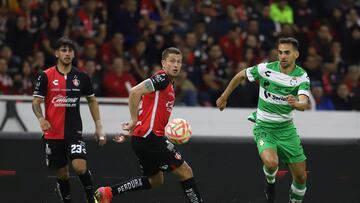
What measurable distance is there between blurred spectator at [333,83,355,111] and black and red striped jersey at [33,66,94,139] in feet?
24.8

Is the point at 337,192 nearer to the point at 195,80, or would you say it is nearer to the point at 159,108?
the point at 159,108

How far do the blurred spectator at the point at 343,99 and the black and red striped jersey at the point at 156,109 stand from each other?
7227 millimetres

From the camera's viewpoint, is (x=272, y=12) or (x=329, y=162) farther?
(x=272, y=12)

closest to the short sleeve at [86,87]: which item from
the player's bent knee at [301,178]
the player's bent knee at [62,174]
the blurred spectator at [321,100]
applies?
the player's bent knee at [62,174]

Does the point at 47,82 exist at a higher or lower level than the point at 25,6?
lower

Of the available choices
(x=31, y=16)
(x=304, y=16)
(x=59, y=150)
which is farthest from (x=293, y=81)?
(x=304, y=16)

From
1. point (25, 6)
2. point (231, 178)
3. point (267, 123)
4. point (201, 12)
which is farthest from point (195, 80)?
point (267, 123)

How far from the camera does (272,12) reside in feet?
66.8

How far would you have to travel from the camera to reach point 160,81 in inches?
442

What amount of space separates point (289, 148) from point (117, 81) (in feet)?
19.1

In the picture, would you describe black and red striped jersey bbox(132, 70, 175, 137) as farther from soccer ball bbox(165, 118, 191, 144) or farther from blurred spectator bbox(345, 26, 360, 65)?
blurred spectator bbox(345, 26, 360, 65)

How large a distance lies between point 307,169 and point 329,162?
0.33m

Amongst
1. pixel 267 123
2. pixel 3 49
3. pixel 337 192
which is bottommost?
pixel 337 192

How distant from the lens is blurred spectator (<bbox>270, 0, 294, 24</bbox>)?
2029 centimetres
